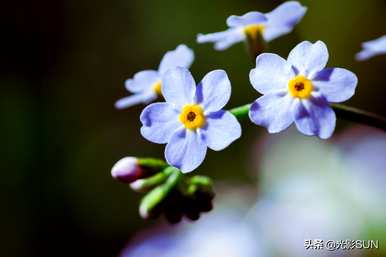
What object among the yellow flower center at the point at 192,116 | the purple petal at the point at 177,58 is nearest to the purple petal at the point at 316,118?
the yellow flower center at the point at 192,116

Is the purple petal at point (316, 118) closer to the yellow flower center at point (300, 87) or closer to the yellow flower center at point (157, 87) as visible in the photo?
the yellow flower center at point (300, 87)

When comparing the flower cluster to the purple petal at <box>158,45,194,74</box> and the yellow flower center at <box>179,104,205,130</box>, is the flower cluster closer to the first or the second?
→ the yellow flower center at <box>179,104,205,130</box>

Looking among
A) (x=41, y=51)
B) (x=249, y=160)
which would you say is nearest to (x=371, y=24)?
(x=249, y=160)

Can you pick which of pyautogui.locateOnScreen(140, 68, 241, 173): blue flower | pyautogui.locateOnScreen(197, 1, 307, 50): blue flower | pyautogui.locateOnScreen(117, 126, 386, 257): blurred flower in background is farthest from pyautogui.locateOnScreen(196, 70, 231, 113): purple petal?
pyautogui.locateOnScreen(117, 126, 386, 257): blurred flower in background

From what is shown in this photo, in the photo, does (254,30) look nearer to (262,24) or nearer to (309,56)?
(262,24)

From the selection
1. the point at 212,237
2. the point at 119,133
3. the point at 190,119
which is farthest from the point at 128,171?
the point at 119,133

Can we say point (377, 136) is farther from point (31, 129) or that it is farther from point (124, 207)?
point (31, 129)
